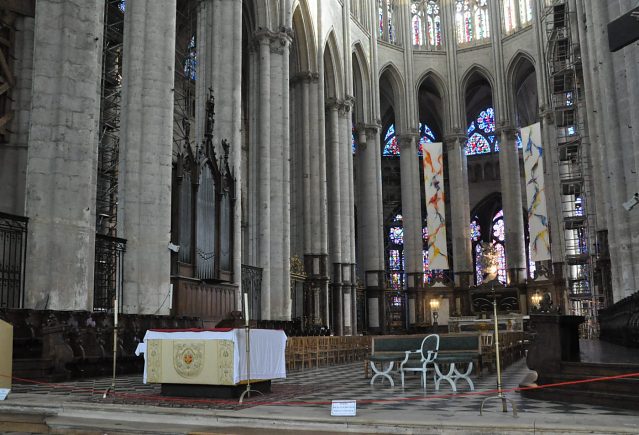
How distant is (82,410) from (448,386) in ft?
16.1

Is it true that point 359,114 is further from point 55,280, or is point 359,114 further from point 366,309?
point 55,280

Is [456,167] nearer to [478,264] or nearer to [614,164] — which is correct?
[478,264]

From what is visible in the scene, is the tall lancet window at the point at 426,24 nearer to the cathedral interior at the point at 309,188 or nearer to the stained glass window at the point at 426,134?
the cathedral interior at the point at 309,188

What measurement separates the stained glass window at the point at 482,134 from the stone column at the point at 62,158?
3259cm

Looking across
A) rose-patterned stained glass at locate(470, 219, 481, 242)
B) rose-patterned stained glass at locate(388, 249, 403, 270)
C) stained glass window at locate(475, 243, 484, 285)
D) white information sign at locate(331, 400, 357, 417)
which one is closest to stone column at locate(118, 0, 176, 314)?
white information sign at locate(331, 400, 357, 417)

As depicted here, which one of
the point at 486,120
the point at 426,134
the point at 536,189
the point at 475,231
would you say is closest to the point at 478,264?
the point at 475,231

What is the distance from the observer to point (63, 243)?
10.3 meters

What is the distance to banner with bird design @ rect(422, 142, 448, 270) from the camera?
30578 mm

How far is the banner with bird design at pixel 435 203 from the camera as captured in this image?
30.6 m

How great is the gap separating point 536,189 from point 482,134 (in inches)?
561

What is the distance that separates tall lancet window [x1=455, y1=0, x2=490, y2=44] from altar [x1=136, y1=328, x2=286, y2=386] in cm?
3182

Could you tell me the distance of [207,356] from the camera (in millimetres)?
6867

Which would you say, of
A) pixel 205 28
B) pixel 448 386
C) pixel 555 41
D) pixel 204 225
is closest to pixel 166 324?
pixel 204 225

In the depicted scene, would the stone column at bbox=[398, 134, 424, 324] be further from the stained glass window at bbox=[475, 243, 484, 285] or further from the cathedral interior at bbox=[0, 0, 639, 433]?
the stained glass window at bbox=[475, 243, 484, 285]
